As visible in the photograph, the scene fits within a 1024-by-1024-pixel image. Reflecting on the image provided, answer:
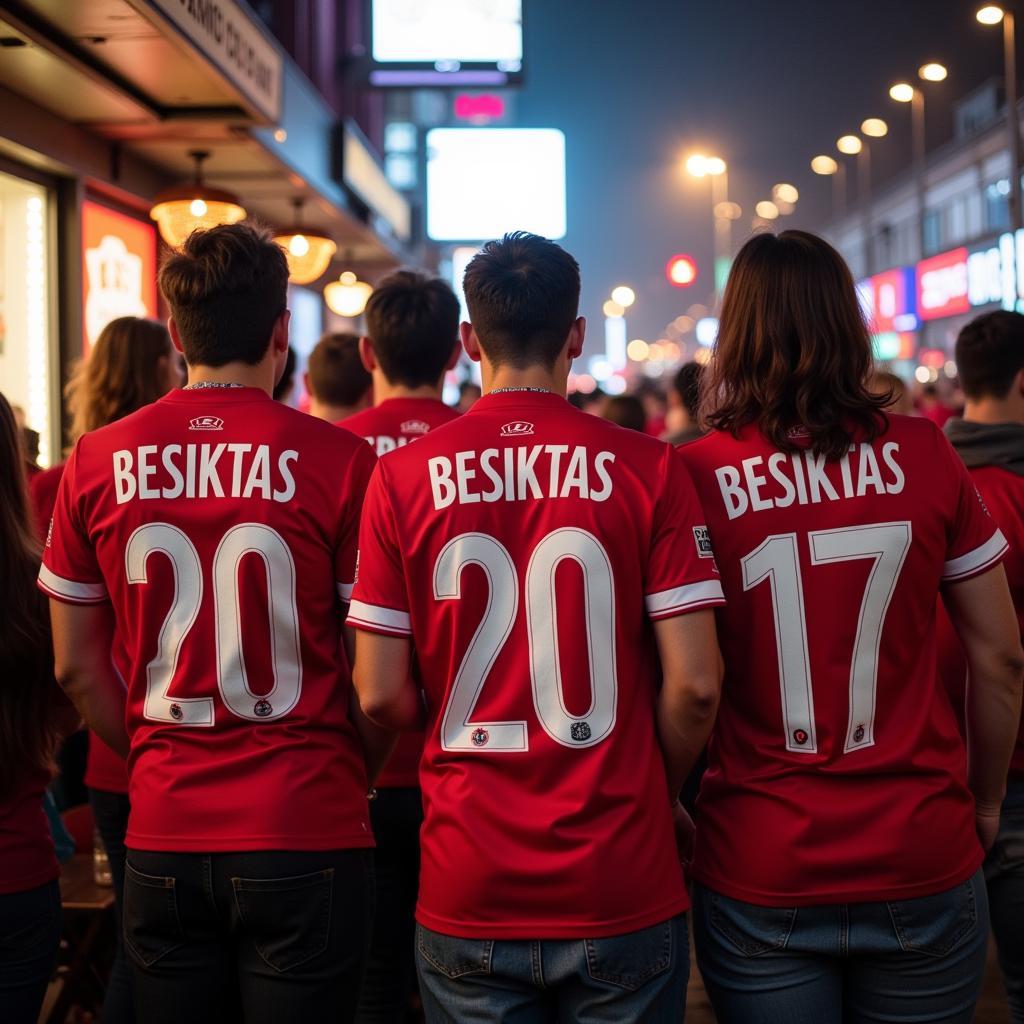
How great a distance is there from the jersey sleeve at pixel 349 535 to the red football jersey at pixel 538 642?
0.27 m

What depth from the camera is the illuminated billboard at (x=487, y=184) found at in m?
20.0

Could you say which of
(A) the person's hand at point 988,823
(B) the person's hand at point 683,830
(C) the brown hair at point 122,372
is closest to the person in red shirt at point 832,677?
(B) the person's hand at point 683,830

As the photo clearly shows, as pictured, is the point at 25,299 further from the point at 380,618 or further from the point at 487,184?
the point at 487,184

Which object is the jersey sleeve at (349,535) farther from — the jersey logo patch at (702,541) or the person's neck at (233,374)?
the jersey logo patch at (702,541)

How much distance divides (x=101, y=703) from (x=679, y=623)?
4.02 ft

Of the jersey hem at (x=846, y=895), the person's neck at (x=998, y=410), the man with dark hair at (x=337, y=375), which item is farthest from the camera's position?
the man with dark hair at (x=337, y=375)

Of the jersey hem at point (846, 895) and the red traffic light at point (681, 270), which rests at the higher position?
the red traffic light at point (681, 270)

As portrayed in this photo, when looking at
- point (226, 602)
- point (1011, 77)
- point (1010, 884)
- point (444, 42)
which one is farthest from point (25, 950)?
point (1011, 77)

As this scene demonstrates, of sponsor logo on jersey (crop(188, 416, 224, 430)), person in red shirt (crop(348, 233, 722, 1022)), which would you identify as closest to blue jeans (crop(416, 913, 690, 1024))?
person in red shirt (crop(348, 233, 722, 1022))

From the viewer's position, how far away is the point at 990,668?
2490 millimetres

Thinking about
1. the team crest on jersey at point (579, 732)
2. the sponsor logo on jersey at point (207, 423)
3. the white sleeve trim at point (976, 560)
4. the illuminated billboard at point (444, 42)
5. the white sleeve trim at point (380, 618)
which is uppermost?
the illuminated billboard at point (444, 42)

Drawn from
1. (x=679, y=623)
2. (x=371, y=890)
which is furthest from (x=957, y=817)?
(x=371, y=890)

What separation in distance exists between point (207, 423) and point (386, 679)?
2.15 feet

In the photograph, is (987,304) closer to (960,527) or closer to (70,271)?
(70,271)
